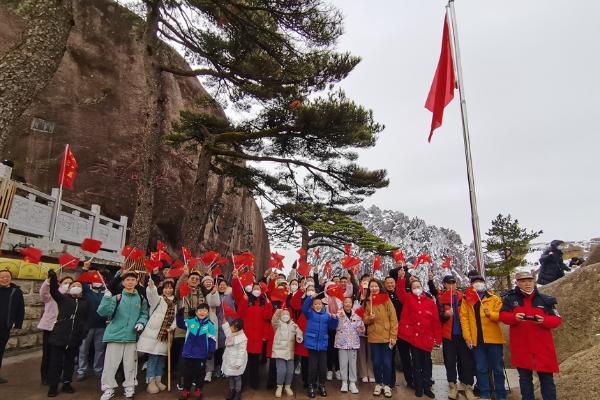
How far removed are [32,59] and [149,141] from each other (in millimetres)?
3077

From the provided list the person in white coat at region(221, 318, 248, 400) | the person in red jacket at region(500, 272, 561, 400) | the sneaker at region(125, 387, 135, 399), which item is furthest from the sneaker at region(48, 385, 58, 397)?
the person in red jacket at region(500, 272, 561, 400)

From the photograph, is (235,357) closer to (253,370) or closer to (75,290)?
(253,370)

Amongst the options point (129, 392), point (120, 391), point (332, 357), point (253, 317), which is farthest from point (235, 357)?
point (332, 357)

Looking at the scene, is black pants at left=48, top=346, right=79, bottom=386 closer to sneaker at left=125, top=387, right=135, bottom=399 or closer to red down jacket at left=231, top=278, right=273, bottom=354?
sneaker at left=125, top=387, right=135, bottom=399

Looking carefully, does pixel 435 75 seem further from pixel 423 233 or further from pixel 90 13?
pixel 423 233

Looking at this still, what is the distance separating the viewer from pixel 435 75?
22.2 ft

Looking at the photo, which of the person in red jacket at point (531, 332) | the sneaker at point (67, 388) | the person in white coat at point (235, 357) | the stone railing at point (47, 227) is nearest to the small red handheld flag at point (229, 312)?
the person in white coat at point (235, 357)

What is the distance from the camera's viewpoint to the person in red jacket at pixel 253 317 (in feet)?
16.0

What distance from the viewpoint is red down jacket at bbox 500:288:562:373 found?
382 cm

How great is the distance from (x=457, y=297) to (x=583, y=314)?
7.37 ft

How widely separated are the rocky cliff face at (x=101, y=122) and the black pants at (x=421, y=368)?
31.2ft

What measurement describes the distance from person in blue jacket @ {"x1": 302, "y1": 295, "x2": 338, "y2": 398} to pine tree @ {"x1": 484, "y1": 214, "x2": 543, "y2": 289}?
18633 millimetres

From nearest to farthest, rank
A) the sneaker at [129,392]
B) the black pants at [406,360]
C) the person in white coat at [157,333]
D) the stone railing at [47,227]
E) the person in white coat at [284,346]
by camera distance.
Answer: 1. the sneaker at [129,392]
2. the person in white coat at [157,333]
3. the person in white coat at [284,346]
4. the black pants at [406,360]
5. the stone railing at [47,227]

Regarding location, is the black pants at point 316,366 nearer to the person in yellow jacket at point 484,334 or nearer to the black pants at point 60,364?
the person in yellow jacket at point 484,334
